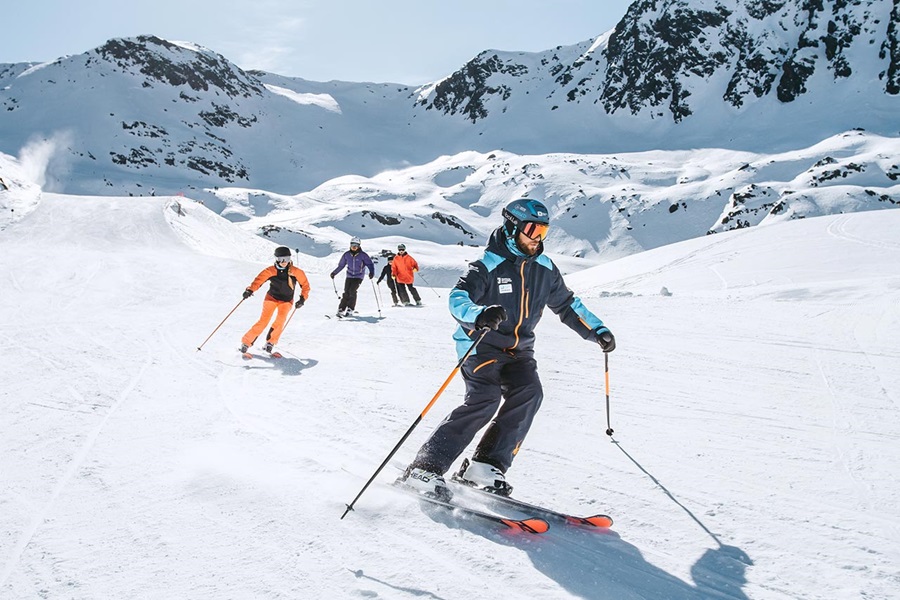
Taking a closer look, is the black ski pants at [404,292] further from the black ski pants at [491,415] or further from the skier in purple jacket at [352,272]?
the black ski pants at [491,415]

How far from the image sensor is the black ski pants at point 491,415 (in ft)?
12.1

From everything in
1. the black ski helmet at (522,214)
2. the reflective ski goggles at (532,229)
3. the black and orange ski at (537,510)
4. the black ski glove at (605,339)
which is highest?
the black ski helmet at (522,214)

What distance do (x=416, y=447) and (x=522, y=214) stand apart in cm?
211

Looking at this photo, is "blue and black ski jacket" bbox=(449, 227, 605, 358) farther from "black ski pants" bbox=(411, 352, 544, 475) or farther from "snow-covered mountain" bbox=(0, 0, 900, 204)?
"snow-covered mountain" bbox=(0, 0, 900, 204)

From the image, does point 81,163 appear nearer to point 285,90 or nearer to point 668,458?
point 285,90

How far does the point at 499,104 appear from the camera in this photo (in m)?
126

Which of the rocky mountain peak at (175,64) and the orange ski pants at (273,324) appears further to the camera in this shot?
the rocky mountain peak at (175,64)

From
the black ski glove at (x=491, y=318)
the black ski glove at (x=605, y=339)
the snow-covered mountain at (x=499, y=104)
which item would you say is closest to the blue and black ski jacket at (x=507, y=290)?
the black ski glove at (x=491, y=318)

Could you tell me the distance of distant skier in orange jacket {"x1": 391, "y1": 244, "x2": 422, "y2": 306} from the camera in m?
15.2

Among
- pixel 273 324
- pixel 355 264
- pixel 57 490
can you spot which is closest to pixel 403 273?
pixel 355 264

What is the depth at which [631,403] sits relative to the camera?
5844 mm

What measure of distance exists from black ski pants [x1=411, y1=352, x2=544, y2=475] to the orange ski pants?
5.93 metres

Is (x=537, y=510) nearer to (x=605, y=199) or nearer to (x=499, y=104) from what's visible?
(x=605, y=199)

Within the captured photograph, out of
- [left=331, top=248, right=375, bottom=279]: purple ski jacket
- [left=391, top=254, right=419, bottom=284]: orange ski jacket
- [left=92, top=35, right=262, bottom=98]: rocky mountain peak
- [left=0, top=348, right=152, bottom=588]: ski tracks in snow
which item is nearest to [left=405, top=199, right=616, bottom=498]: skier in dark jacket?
[left=0, top=348, right=152, bottom=588]: ski tracks in snow
